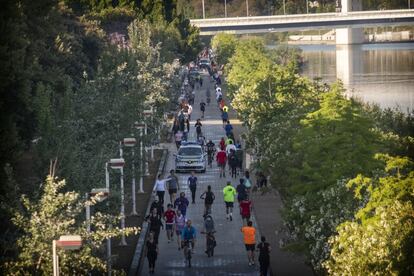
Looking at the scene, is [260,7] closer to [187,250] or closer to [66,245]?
[187,250]

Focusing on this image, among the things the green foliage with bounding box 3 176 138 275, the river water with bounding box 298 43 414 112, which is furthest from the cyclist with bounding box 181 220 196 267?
the river water with bounding box 298 43 414 112

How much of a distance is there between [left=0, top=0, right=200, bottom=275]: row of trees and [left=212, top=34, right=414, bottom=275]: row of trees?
148 inches

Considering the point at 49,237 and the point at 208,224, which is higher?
the point at 49,237

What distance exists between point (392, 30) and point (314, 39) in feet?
38.7

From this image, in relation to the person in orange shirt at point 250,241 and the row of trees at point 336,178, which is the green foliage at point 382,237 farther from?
the person in orange shirt at point 250,241

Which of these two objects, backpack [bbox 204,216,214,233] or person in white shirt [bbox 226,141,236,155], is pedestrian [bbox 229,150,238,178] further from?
backpack [bbox 204,216,214,233]

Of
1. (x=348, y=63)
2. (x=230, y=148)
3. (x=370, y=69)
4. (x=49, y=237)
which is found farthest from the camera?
(x=348, y=63)

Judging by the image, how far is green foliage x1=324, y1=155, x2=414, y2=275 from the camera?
62.0ft

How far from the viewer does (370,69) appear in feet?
421

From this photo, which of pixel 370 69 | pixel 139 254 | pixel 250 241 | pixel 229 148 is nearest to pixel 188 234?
pixel 250 241

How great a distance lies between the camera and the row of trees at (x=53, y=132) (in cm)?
2109

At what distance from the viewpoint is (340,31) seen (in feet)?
542

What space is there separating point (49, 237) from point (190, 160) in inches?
1042

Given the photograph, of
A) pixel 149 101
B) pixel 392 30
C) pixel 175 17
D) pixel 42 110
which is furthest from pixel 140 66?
→ pixel 392 30
